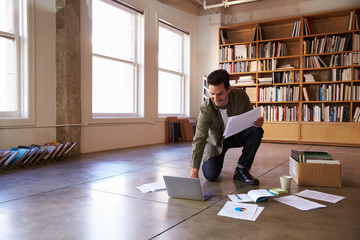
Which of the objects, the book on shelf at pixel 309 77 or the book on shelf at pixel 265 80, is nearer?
the book on shelf at pixel 309 77

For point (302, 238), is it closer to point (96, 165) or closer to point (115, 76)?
point (96, 165)

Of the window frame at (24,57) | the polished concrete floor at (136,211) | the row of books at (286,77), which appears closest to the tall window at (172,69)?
the row of books at (286,77)

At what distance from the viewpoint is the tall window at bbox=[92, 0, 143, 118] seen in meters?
4.51

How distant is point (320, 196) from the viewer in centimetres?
203

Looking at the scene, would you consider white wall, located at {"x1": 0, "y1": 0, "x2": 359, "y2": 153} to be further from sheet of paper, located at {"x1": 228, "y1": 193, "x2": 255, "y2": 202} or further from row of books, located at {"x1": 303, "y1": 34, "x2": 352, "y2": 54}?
sheet of paper, located at {"x1": 228, "y1": 193, "x2": 255, "y2": 202}

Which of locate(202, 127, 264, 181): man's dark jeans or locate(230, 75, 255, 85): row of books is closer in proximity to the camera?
locate(202, 127, 264, 181): man's dark jeans

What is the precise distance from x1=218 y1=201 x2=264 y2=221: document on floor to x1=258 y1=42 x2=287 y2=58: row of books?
4.77 meters

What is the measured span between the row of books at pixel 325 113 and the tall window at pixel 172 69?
253 centimetres

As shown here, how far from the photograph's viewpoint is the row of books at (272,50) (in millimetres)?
5895

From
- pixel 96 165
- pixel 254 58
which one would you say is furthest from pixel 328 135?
pixel 96 165

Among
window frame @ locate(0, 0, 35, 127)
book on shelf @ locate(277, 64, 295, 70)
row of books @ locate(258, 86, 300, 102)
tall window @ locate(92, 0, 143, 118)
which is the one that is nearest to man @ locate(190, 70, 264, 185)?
window frame @ locate(0, 0, 35, 127)

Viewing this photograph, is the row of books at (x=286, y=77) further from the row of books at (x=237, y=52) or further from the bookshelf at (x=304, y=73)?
the row of books at (x=237, y=52)

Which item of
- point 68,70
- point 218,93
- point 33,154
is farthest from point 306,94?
point 33,154

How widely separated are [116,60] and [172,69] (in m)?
1.75
